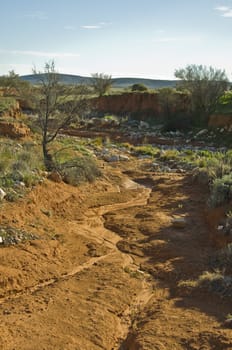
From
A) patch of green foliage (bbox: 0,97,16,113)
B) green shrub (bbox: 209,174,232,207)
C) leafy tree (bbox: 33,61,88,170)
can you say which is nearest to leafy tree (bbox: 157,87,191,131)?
patch of green foliage (bbox: 0,97,16,113)

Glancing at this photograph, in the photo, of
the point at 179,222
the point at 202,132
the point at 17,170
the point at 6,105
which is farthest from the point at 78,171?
the point at 202,132

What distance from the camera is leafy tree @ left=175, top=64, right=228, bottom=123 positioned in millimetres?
28938

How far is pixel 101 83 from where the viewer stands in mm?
44281

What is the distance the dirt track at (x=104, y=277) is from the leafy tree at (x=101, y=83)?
1319 inches

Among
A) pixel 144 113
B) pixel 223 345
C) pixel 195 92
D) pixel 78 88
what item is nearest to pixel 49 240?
pixel 223 345

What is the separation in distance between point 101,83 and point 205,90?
17.5m

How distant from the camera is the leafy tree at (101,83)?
4419cm

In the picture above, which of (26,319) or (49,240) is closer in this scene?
(26,319)

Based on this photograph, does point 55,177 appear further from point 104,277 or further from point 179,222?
point 104,277

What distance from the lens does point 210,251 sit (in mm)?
8609

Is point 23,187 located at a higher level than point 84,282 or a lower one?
higher

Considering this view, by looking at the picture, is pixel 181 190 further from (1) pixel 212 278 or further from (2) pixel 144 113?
(2) pixel 144 113

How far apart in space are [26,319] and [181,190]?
8574 mm

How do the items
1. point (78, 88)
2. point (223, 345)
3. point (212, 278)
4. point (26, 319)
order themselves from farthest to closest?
point (78, 88), point (212, 278), point (26, 319), point (223, 345)
